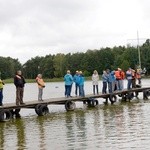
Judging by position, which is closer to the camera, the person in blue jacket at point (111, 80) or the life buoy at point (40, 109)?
the life buoy at point (40, 109)

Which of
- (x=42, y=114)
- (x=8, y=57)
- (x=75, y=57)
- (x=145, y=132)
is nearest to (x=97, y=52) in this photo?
(x=75, y=57)

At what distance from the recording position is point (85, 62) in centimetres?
13225

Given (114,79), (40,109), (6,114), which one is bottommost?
(6,114)

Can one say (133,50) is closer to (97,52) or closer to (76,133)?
(97,52)

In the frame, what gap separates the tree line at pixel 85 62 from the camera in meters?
121

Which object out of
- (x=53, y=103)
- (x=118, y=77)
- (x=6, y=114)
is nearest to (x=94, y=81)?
(x=118, y=77)

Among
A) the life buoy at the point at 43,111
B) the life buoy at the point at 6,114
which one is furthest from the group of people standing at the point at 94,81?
the life buoy at the point at 43,111

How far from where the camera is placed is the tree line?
121 m

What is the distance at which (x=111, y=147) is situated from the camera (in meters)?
12.3

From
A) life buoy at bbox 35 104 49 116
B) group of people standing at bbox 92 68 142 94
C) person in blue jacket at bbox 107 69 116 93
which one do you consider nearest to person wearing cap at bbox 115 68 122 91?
group of people standing at bbox 92 68 142 94

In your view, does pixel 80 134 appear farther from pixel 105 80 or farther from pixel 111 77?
pixel 111 77

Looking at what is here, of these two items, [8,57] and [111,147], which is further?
[8,57]

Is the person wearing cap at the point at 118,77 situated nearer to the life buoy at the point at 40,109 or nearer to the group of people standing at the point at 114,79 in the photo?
the group of people standing at the point at 114,79

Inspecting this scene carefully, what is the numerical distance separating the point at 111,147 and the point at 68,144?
1499 mm
